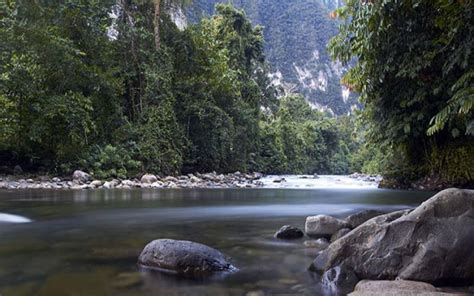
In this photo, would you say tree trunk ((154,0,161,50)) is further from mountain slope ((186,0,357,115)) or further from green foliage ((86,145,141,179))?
mountain slope ((186,0,357,115))

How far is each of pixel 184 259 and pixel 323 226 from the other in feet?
7.33

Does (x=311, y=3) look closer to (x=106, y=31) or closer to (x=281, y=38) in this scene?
(x=281, y=38)

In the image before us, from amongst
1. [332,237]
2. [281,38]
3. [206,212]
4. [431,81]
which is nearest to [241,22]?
[431,81]

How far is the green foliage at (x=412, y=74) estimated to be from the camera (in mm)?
5734

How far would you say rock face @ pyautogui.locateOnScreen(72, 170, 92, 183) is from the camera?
14.6 meters

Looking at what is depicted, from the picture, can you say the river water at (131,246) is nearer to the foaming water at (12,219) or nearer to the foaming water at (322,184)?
the foaming water at (12,219)

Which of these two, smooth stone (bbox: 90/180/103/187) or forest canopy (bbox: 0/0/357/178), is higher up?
forest canopy (bbox: 0/0/357/178)

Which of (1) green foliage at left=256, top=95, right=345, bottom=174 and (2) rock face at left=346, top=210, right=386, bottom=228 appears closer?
(2) rock face at left=346, top=210, right=386, bottom=228

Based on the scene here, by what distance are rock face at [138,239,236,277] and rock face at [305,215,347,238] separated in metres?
1.78

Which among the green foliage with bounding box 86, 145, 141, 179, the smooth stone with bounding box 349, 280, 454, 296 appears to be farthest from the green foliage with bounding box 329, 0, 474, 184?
the green foliage with bounding box 86, 145, 141, 179

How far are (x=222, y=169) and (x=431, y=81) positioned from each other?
16001mm

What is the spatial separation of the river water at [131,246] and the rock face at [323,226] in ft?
1.17

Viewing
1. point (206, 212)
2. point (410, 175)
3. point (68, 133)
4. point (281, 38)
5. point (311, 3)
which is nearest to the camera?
point (206, 212)

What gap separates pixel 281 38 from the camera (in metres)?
116
